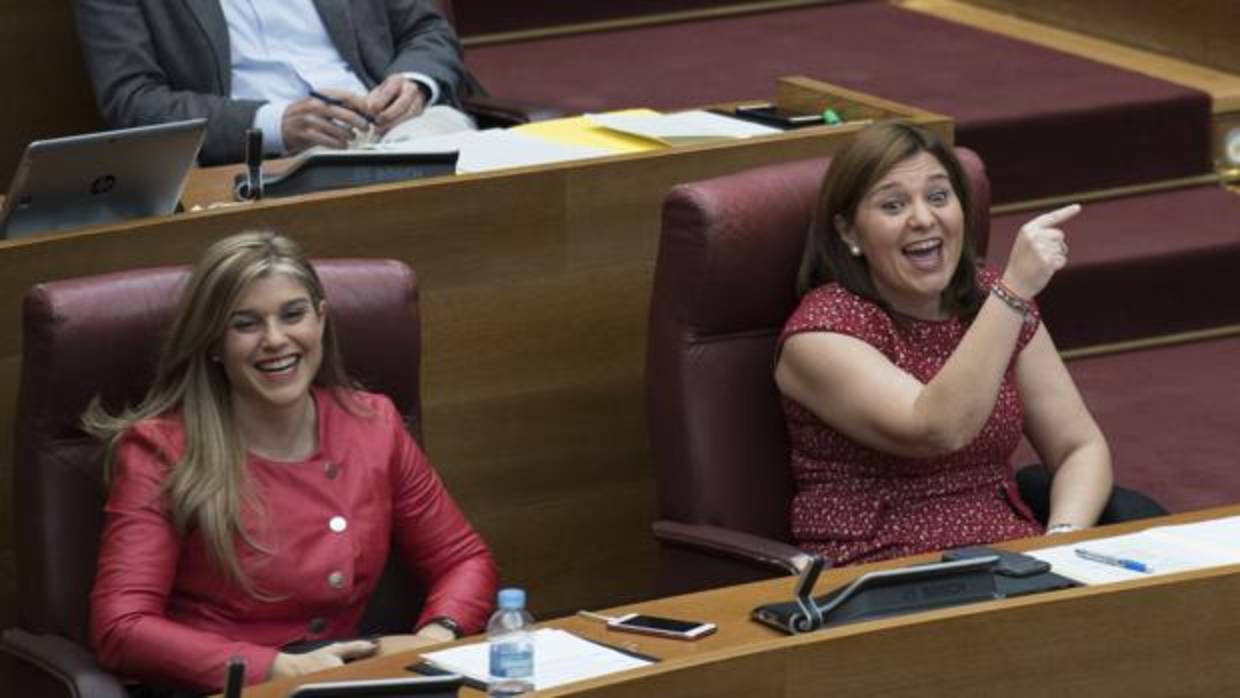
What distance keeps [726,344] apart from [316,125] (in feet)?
3.27

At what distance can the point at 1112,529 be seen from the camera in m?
3.47

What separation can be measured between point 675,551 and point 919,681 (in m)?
0.91

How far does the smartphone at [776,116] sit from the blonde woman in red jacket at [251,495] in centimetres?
108

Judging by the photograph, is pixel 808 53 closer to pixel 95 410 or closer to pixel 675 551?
pixel 675 551

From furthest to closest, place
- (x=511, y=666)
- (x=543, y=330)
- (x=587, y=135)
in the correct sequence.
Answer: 1. (x=587, y=135)
2. (x=543, y=330)
3. (x=511, y=666)

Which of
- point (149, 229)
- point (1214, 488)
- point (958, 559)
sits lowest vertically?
point (1214, 488)

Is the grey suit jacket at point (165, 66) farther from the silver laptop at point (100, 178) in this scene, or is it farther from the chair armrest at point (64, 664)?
the chair armrest at point (64, 664)

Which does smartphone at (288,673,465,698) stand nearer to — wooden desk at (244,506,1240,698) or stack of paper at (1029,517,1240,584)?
wooden desk at (244,506,1240,698)

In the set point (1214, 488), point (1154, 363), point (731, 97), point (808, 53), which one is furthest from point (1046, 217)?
point (808, 53)

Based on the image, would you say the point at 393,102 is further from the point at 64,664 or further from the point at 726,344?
the point at 64,664

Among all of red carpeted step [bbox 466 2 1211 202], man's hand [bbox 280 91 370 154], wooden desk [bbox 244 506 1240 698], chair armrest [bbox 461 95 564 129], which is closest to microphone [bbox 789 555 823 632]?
wooden desk [bbox 244 506 1240 698]

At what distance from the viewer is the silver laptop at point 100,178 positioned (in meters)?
3.81

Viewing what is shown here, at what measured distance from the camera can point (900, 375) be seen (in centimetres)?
373

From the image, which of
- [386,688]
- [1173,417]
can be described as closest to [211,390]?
[386,688]
